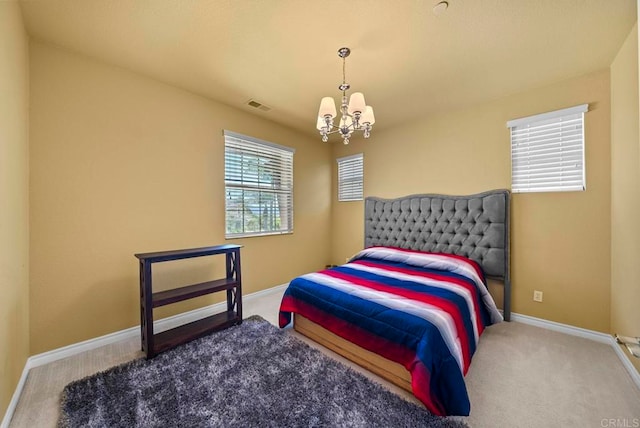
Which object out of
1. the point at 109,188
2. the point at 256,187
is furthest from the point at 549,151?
the point at 109,188

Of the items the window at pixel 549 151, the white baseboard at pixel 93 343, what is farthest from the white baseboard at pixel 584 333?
the white baseboard at pixel 93 343

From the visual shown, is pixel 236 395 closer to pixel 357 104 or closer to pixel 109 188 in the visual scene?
pixel 109 188

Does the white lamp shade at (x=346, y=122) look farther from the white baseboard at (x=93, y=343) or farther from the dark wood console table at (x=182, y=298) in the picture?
the white baseboard at (x=93, y=343)

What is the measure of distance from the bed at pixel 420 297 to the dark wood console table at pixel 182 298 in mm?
608

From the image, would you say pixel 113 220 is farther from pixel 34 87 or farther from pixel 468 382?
pixel 468 382

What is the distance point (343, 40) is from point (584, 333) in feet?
11.5

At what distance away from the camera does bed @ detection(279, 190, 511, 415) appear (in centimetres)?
150

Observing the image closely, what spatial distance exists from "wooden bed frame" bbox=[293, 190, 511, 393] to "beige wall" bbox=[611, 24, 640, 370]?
2.52 ft

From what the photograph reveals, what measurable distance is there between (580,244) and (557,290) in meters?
0.52

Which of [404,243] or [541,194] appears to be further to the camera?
[404,243]

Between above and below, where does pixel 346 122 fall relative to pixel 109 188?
above

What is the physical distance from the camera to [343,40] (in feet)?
6.20

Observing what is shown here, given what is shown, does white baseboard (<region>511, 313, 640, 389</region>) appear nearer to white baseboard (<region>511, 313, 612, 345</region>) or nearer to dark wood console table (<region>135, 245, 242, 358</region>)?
white baseboard (<region>511, 313, 612, 345</region>)

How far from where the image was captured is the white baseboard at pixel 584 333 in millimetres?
1796
